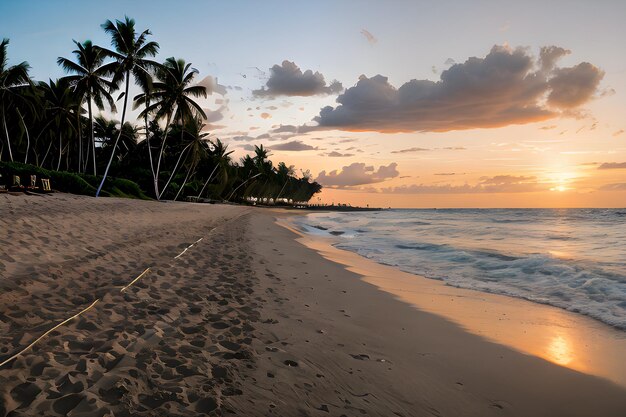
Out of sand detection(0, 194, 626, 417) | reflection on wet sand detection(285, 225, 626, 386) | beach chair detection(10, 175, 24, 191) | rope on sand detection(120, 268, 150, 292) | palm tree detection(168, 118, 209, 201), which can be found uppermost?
palm tree detection(168, 118, 209, 201)

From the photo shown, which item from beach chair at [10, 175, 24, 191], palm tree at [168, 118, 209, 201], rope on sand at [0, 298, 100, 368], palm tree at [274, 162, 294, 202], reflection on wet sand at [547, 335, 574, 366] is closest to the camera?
rope on sand at [0, 298, 100, 368]

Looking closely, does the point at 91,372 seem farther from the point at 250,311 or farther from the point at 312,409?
the point at 250,311

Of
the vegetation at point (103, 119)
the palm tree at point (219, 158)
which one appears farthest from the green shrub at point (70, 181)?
the palm tree at point (219, 158)

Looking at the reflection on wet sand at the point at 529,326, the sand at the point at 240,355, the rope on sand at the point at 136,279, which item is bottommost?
the reflection on wet sand at the point at 529,326

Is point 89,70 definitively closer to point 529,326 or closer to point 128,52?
point 128,52

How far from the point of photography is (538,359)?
4.57 m

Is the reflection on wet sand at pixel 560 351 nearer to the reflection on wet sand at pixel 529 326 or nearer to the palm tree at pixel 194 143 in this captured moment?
the reflection on wet sand at pixel 529 326

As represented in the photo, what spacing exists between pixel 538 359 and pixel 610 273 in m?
8.44

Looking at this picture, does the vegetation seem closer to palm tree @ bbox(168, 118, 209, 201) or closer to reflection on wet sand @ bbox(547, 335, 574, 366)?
palm tree @ bbox(168, 118, 209, 201)

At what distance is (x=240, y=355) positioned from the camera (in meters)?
3.71

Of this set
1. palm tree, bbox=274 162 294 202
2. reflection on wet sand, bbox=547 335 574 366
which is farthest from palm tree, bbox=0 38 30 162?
palm tree, bbox=274 162 294 202

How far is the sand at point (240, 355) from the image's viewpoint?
291cm

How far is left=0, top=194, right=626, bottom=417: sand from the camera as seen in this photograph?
291 cm

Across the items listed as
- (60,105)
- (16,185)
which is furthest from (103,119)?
(16,185)
